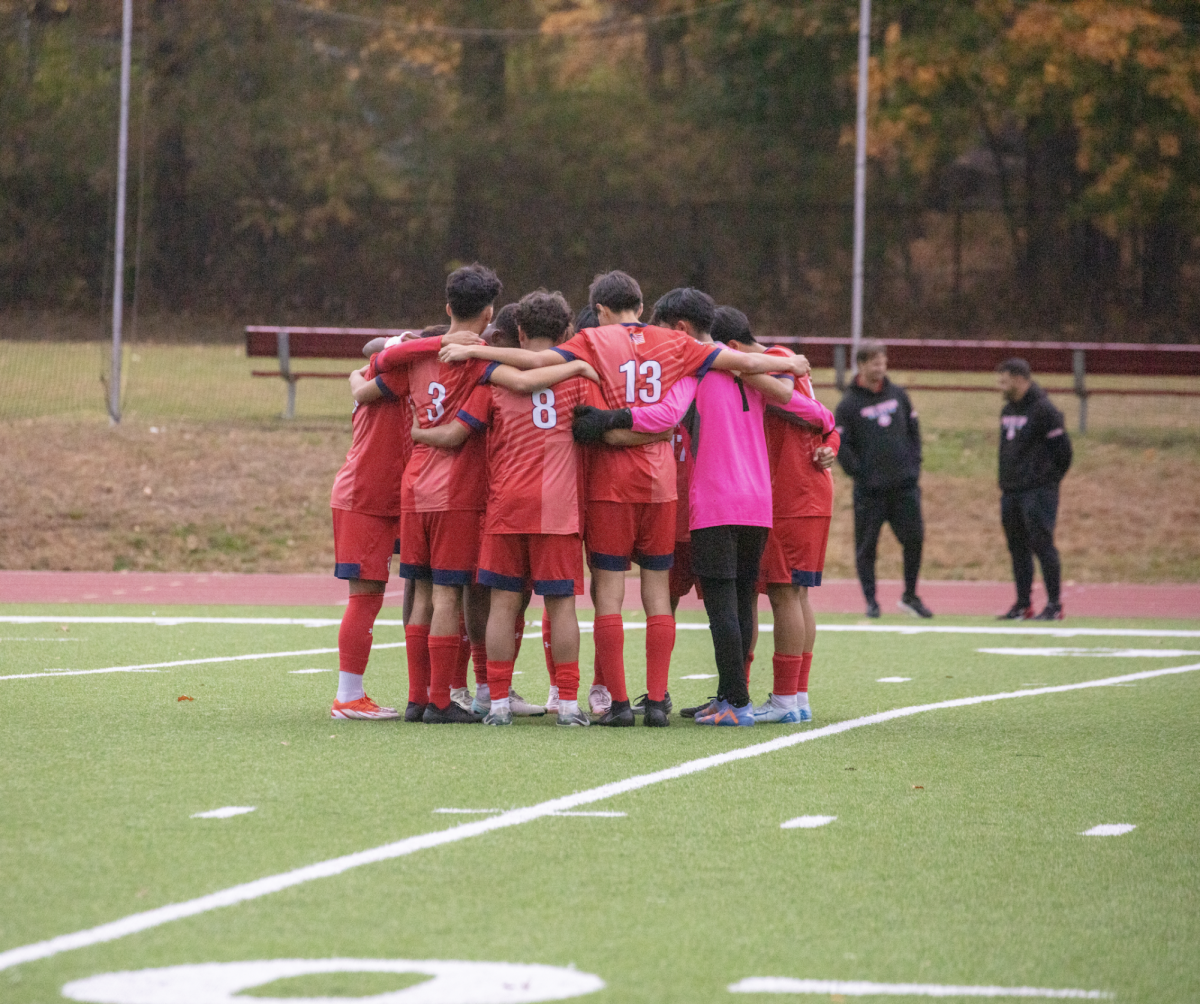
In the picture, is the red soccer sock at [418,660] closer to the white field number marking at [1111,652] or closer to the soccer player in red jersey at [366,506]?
the soccer player in red jersey at [366,506]

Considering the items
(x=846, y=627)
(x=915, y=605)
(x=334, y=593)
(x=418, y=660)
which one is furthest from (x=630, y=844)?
(x=334, y=593)

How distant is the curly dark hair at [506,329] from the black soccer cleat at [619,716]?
1.63 m

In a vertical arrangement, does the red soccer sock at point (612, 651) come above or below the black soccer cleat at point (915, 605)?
above

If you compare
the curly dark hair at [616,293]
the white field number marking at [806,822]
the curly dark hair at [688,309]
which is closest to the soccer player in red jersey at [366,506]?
the curly dark hair at [616,293]

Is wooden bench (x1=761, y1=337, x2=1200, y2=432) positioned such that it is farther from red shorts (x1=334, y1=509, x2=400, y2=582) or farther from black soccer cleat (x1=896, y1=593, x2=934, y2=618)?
red shorts (x1=334, y1=509, x2=400, y2=582)

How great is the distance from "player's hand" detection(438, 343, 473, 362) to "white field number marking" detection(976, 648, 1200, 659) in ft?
17.6

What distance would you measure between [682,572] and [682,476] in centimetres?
54

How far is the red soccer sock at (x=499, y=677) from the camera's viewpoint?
27.4 ft

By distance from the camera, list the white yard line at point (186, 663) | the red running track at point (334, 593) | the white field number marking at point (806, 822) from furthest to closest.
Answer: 1. the red running track at point (334, 593)
2. the white yard line at point (186, 663)
3. the white field number marking at point (806, 822)

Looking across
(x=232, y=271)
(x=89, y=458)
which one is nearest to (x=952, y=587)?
(x=89, y=458)

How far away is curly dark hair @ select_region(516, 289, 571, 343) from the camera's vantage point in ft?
27.1

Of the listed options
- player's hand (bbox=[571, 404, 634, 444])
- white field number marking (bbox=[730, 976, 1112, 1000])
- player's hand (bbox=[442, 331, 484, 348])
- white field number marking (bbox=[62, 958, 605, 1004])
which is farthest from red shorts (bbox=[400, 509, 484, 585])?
white field number marking (bbox=[730, 976, 1112, 1000])

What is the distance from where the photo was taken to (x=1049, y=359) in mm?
24344

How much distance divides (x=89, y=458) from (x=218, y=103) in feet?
53.1
